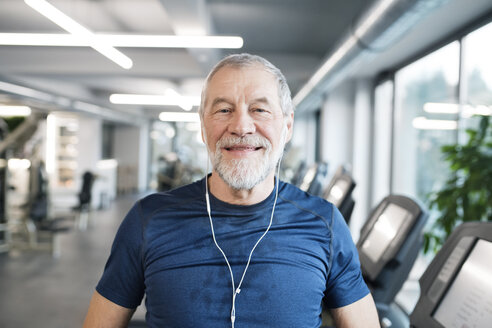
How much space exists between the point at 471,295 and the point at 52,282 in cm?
456

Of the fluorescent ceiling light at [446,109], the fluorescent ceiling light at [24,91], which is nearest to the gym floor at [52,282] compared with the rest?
the fluorescent ceiling light at [24,91]

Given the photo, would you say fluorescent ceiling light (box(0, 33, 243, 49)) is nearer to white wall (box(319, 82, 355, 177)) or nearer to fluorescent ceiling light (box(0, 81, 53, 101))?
fluorescent ceiling light (box(0, 81, 53, 101))

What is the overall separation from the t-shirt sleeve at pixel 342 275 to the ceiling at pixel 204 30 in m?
1.97

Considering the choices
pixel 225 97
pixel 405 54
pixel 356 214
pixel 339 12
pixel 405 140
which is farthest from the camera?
pixel 356 214

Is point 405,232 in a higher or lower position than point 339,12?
lower

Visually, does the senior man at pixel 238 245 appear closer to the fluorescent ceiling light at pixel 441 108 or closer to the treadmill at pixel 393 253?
the treadmill at pixel 393 253

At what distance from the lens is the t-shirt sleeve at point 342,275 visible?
45.9 inches

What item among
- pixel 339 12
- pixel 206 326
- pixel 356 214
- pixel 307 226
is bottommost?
pixel 356 214

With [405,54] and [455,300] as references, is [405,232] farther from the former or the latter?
[405,54]

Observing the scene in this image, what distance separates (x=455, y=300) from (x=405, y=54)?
4.73 metres

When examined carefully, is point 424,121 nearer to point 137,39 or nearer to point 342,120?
point 342,120

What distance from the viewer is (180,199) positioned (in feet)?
4.02

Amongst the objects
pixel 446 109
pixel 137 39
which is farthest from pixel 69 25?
pixel 446 109

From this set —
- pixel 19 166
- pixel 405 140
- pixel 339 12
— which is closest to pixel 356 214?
pixel 405 140
